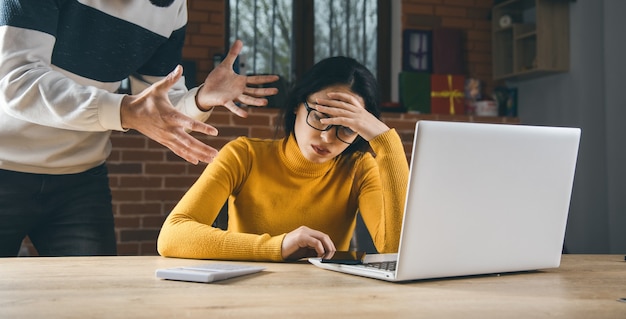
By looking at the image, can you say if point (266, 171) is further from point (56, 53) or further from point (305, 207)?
point (56, 53)

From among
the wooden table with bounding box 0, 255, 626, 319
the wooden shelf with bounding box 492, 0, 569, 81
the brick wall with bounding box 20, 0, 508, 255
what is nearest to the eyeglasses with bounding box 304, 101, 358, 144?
the wooden table with bounding box 0, 255, 626, 319

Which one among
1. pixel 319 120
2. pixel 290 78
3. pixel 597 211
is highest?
pixel 290 78

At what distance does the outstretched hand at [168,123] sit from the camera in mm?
1318

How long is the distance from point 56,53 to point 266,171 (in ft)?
2.07

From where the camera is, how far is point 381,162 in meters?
1.59

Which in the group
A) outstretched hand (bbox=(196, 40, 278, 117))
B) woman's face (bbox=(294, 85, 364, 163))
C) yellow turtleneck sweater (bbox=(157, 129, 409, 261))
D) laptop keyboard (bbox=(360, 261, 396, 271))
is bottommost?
laptop keyboard (bbox=(360, 261, 396, 271))

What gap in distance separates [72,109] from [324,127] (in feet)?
2.22

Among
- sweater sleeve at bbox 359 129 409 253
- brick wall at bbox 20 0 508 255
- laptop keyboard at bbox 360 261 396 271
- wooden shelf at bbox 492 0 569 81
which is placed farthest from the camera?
wooden shelf at bbox 492 0 569 81

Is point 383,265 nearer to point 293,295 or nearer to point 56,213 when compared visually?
point 293,295

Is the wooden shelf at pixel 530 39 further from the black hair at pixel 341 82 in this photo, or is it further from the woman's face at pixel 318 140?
the woman's face at pixel 318 140

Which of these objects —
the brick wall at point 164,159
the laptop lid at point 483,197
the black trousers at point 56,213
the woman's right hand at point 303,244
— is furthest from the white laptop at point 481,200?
the brick wall at point 164,159

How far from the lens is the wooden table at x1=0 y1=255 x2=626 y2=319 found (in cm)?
90

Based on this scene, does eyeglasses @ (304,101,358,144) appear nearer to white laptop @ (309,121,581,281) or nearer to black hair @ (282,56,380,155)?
black hair @ (282,56,380,155)

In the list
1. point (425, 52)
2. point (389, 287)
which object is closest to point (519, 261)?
point (389, 287)
